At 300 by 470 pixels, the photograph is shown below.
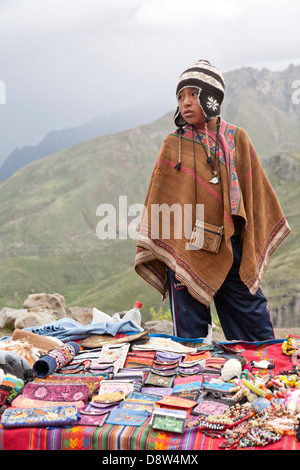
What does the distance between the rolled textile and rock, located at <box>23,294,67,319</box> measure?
10.1 ft

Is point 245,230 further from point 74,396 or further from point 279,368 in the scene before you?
point 74,396

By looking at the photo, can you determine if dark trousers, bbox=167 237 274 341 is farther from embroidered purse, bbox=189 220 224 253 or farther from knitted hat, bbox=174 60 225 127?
knitted hat, bbox=174 60 225 127

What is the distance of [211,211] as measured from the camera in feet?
11.3

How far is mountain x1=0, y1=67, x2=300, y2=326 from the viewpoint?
47312 millimetres

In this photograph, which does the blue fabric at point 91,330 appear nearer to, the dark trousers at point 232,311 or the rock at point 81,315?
the dark trousers at point 232,311

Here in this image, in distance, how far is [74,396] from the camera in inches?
105

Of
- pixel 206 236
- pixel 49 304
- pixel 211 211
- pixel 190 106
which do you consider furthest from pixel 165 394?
pixel 49 304

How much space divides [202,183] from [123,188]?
104029mm

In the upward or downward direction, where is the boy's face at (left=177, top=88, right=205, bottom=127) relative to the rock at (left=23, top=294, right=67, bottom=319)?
upward

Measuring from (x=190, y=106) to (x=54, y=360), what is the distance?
5.86ft

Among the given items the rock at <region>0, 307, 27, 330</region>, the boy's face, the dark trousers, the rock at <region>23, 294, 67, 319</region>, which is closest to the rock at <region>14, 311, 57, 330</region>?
the rock at <region>0, 307, 27, 330</region>

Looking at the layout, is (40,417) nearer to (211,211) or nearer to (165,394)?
(165,394)

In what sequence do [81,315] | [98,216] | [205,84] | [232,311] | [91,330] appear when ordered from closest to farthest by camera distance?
[205,84] < [232,311] < [91,330] < [81,315] < [98,216]

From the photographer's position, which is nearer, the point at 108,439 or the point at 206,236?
the point at 108,439
